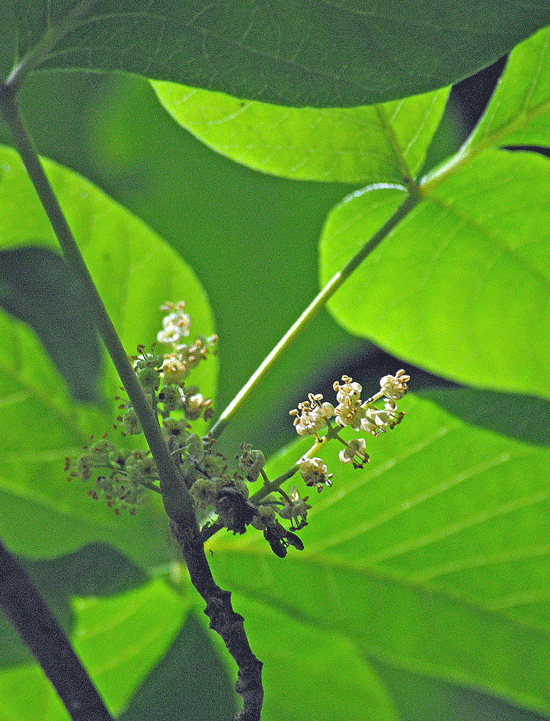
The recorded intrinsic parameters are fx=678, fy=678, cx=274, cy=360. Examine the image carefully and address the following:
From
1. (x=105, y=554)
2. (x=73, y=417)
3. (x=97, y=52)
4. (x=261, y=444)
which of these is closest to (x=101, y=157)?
(x=261, y=444)

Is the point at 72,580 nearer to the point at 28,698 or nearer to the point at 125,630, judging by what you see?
the point at 125,630

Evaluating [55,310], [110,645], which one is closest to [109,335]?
[55,310]

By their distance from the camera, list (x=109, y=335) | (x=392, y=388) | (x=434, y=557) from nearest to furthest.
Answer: (x=109, y=335), (x=392, y=388), (x=434, y=557)

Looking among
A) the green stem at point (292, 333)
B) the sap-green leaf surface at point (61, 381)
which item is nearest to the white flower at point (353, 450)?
the green stem at point (292, 333)

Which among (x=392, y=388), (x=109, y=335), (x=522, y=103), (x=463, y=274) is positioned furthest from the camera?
(x=463, y=274)

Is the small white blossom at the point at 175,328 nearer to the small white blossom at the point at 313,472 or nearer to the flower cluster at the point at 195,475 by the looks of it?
the flower cluster at the point at 195,475

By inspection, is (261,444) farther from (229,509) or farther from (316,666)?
(229,509)

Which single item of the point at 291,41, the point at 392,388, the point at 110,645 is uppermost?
the point at 291,41

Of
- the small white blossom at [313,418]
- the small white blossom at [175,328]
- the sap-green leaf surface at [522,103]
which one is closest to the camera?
the small white blossom at [313,418]
